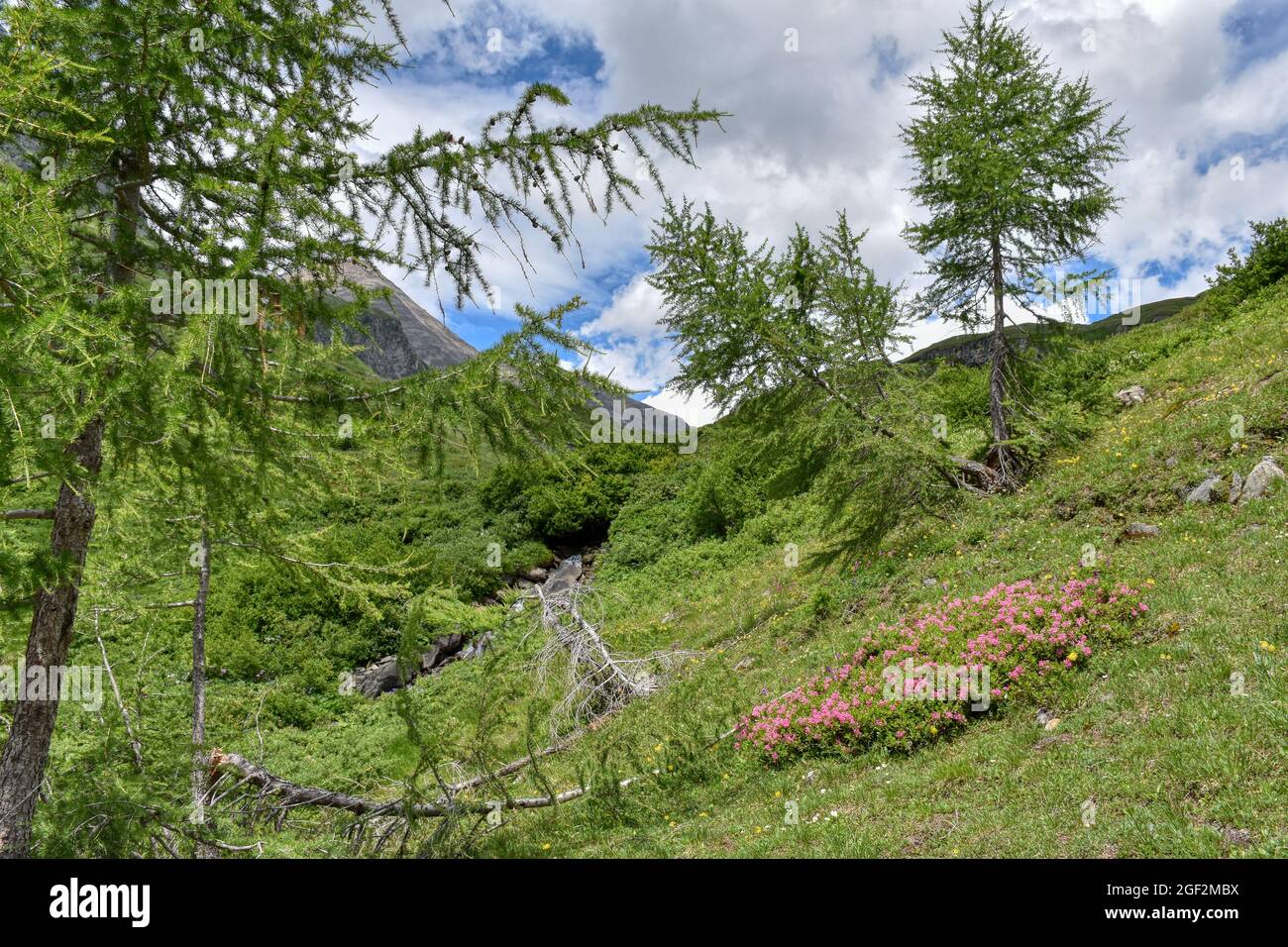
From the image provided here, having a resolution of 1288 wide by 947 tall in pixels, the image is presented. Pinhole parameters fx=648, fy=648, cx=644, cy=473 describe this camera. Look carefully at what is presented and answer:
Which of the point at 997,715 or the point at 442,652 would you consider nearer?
the point at 997,715

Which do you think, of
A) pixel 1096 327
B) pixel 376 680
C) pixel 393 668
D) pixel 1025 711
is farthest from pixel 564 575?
pixel 1096 327

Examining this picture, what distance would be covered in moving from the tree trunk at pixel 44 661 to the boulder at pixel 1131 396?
18316 millimetres

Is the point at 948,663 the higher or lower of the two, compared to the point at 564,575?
lower

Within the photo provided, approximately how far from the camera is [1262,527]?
25.0 feet

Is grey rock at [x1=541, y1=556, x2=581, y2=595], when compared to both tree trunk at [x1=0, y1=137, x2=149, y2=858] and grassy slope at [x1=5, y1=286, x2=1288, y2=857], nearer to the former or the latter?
grassy slope at [x1=5, y1=286, x2=1288, y2=857]

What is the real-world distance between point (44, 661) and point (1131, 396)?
18976 millimetres

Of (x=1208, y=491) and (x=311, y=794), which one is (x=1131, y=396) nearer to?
(x=1208, y=491)

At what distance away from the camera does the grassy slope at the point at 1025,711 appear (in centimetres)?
455

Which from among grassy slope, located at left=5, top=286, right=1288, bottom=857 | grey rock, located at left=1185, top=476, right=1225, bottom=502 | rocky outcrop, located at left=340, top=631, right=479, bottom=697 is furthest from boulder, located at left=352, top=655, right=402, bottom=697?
grey rock, located at left=1185, top=476, right=1225, bottom=502

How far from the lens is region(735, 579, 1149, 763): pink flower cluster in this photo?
695 centimetres

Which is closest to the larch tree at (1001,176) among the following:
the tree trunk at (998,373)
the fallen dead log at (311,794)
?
the tree trunk at (998,373)

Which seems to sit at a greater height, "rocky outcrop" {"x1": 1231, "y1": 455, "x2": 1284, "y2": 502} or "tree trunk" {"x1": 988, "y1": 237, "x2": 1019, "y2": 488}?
"tree trunk" {"x1": 988, "y1": 237, "x2": 1019, "y2": 488}

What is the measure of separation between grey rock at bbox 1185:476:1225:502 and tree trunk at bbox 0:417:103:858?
1222cm

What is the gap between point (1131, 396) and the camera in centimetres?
1509
